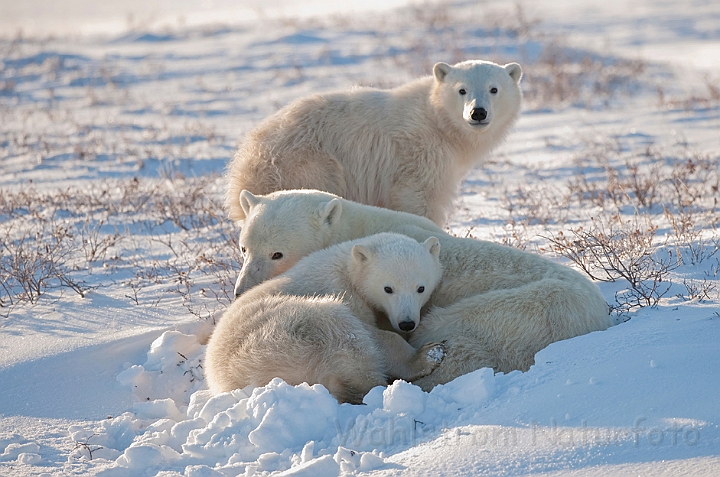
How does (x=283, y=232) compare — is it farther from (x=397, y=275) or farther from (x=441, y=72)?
(x=441, y=72)

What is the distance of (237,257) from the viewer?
6.22 metres

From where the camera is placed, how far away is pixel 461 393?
348 centimetres

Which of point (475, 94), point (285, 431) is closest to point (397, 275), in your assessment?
point (285, 431)

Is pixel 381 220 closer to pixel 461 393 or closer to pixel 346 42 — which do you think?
pixel 461 393

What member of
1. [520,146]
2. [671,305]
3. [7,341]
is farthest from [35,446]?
[520,146]

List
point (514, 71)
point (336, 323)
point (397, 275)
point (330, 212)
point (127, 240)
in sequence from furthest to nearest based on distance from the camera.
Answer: point (127, 240), point (514, 71), point (330, 212), point (397, 275), point (336, 323)

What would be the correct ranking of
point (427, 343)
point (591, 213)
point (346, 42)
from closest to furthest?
point (427, 343) → point (591, 213) → point (346, 42)

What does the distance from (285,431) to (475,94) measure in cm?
395

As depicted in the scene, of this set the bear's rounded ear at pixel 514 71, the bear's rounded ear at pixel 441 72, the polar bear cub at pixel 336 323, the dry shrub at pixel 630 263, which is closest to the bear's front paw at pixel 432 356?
the polar bear cub at pixel 336 323

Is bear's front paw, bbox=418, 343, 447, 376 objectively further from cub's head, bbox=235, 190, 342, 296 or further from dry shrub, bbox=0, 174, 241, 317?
dry shrub, bbox=0, 174, 241, 317

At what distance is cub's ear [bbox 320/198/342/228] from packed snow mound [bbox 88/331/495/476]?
1.70 meters

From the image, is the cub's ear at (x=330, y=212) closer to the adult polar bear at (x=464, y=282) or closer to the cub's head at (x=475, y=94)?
the adult polar bear at (x=464, y=282)

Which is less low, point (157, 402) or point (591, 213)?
point (591, 213)

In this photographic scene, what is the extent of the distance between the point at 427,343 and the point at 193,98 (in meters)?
11.1
